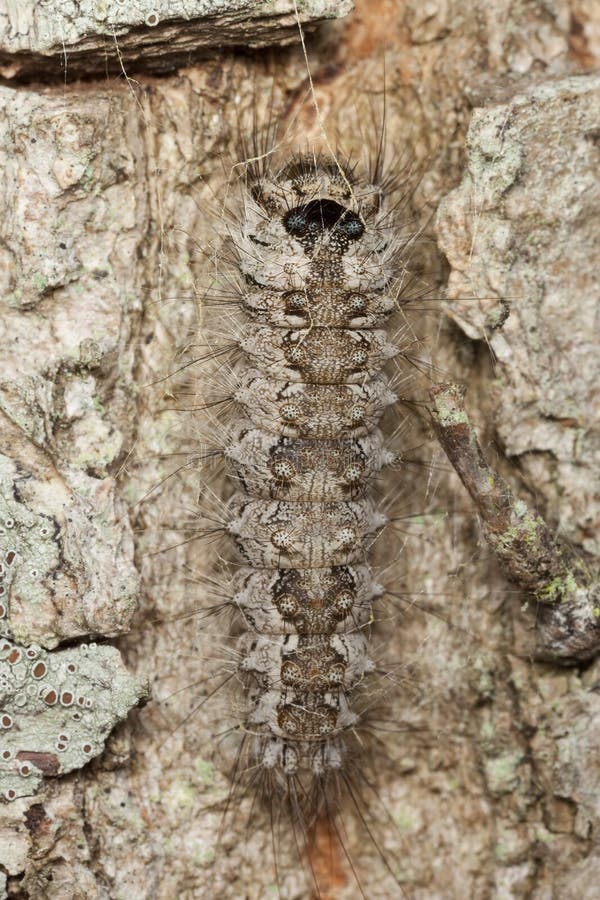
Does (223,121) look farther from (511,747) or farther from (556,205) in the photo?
(511,747)

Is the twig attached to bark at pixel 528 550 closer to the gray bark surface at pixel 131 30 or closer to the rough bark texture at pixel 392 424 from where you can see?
the rough bark texture at pixel 392 424

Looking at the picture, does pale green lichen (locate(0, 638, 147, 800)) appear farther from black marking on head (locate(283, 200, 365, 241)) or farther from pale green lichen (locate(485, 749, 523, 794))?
black marking on head (locate(283, 200, 365, 241))

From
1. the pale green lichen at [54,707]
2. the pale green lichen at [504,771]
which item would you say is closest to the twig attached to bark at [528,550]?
the pale green lichen at [504,771]

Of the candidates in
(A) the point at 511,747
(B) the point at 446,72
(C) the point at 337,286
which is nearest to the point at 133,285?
(C) the point at 337,286

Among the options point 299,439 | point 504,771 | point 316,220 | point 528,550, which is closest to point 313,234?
point 316,220

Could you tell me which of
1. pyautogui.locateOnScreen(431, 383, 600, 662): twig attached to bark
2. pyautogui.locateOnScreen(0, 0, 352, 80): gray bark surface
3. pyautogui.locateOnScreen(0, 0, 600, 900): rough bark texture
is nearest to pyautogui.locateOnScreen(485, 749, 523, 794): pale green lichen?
pyautogui.locateOnScreen(0, 0, 600, 900): rough bark texture
